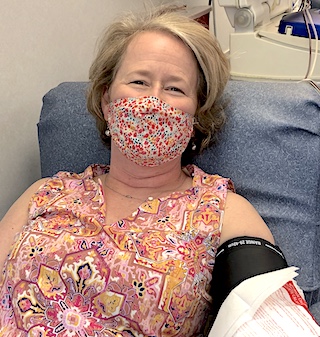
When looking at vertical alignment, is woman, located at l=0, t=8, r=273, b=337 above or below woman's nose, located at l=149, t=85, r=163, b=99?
below

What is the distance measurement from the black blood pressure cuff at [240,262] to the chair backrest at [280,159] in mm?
260

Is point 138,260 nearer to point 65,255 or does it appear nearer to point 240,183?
point 65,255

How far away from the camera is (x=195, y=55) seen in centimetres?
127

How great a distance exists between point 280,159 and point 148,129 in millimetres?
388

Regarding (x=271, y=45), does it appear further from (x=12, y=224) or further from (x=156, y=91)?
(x=12, y=224)

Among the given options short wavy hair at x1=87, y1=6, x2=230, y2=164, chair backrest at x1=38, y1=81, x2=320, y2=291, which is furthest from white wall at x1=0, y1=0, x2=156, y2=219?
chair backrest at x1=38, y1=81, x2=320, y2=291

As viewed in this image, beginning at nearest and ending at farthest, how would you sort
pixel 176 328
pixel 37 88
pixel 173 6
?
pixel 176 328 < pixel 173 6 < pixel 37 88

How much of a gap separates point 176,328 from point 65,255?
0.93ft

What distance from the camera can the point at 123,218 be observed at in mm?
1197

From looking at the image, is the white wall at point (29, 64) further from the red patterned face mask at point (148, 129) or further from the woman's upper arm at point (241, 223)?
the woman's upper arm at point (241, 223)

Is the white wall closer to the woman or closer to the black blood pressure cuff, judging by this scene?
the woman

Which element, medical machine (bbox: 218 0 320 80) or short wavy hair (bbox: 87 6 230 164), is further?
medical machine (bbox: 218 0 320 80)

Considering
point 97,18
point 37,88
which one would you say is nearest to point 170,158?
point 37,88

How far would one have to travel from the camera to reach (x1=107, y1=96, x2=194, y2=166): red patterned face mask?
1145 millimetres
